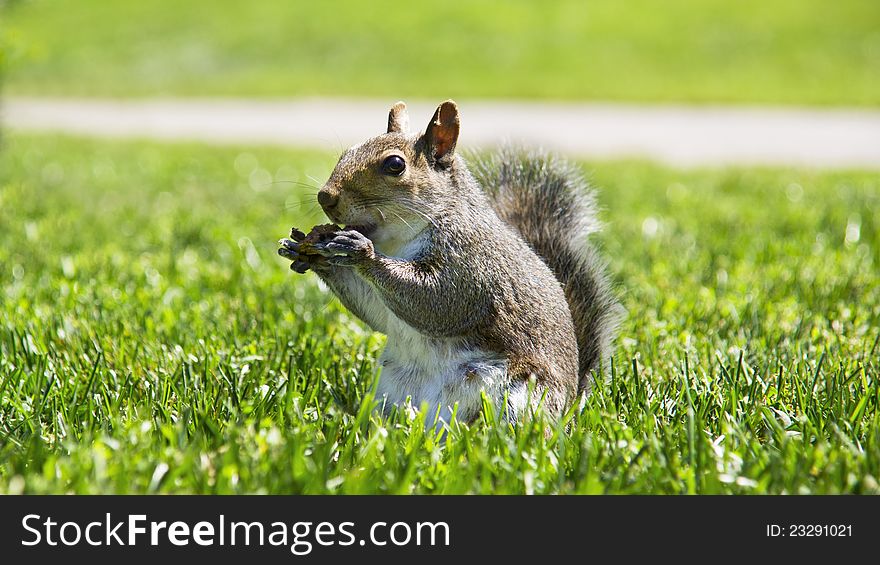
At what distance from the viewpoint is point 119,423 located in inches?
77.2

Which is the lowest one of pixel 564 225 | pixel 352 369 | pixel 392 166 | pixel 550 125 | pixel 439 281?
pixel 352 369

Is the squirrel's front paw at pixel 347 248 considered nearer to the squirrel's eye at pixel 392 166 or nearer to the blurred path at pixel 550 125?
the squirrel's eye at pixel 392 166

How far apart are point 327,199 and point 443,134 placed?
1.04 feet

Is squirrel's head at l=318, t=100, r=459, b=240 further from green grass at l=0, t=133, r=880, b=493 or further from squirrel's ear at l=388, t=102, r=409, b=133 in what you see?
green grass at l=0, t=133, r=880, b=493

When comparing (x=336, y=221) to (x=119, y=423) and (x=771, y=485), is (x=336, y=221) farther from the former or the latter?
(x=771, y=485)

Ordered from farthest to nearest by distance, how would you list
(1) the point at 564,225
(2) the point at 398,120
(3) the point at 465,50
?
1. (3) the point at 465,50
2. (1) the point at 564,225
3. (2) the point at 398,120

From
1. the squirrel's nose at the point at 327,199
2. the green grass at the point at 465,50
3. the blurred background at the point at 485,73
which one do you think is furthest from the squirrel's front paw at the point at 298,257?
the green grass at the point at 465,50

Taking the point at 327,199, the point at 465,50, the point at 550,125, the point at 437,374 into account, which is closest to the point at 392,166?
the point at 327,199

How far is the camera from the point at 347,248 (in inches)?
76.5

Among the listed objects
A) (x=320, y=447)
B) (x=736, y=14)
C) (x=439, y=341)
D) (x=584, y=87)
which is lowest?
(x=320, y=447)

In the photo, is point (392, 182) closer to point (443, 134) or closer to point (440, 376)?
point (443, 134)

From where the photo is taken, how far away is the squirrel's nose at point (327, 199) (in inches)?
80.8
